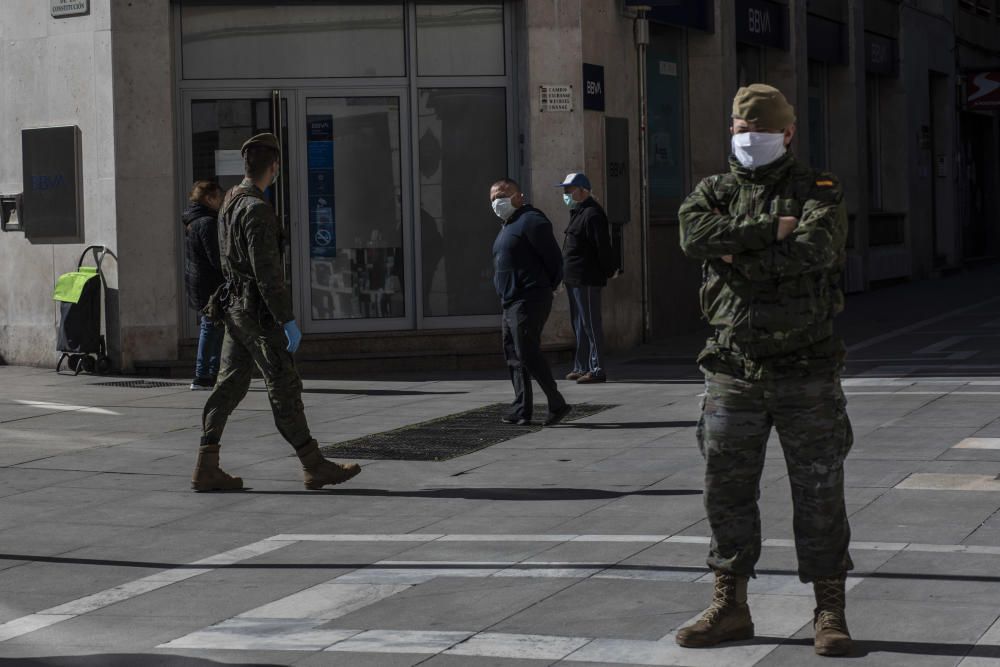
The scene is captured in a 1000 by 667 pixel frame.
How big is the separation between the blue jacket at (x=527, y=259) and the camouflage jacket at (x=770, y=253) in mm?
6004

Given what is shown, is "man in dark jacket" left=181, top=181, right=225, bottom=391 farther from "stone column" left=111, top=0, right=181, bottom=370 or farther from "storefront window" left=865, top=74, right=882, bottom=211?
"storefront window" left=865, top=74, right=882, bottom=211

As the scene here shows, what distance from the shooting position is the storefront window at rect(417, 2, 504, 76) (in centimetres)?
1608

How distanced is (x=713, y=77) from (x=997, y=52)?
1849 centimetres

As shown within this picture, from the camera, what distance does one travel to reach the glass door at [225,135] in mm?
15547

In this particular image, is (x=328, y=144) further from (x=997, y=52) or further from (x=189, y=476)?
(x=997, y=52)

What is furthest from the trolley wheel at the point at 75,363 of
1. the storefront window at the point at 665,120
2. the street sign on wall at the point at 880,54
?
the street sign on wall at the point at 880,54

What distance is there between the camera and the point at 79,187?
1551 centimetres

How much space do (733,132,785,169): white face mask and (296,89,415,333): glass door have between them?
10850 millimetres

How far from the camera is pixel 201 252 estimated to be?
13.6 metres

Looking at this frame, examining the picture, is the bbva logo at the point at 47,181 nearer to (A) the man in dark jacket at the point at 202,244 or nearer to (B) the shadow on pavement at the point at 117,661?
(A) the man in dark jacket at the point at 202,244

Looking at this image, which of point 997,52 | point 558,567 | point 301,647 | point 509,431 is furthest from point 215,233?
point 997,52

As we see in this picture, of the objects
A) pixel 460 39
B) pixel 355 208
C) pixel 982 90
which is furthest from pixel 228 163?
pixel 982 90

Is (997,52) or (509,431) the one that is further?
(997,52)

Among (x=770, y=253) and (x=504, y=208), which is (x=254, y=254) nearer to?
(x=504, y=208)
